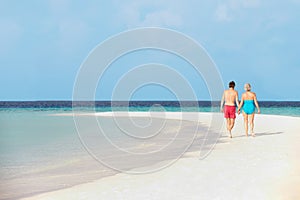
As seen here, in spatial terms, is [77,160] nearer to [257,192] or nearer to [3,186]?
[3,186]

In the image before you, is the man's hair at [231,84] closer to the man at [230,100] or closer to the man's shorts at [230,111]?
the man at [230,100]

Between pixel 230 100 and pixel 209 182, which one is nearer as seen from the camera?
pixel 209 182

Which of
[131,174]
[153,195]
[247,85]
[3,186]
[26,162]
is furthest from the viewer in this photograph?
[247,85]

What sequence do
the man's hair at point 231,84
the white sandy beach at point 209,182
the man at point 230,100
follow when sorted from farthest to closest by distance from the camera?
the man's hair at point 231,84 → the man at point 230,100 → the white sandy beach at point 209,182

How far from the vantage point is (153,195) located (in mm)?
5691

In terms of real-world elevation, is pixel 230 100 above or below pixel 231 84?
below

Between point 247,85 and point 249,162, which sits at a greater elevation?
point 247,85

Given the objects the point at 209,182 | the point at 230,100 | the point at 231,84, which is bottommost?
the point at 209,182

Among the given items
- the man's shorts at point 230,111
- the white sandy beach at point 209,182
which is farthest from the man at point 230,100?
the white sandy beach at point 209,182

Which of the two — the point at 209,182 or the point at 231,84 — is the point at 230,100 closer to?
the point at 231,84

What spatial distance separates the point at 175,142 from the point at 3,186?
6.85 m

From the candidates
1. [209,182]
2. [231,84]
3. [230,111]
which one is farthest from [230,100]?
[209,182]

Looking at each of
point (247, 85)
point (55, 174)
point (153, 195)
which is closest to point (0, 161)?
point (55, 174)

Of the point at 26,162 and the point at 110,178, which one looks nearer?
the point at 110,178
